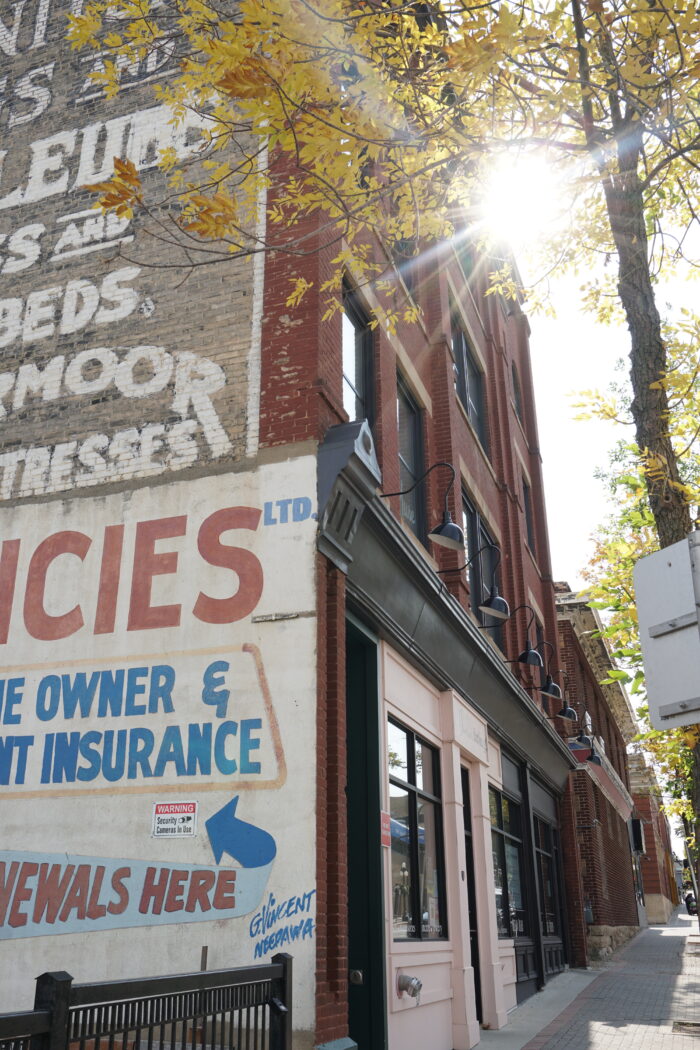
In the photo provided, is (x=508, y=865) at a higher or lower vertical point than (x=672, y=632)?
lower

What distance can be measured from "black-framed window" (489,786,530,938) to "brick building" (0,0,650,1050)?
1896 mm

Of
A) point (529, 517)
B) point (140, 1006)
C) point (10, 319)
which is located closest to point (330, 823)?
point (140, 1006)

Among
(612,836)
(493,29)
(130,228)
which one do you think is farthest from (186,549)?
(612,836)

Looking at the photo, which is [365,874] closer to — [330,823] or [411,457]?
[330,823]

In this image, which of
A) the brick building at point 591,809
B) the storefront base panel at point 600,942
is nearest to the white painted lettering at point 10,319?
the brick building at point 591,809

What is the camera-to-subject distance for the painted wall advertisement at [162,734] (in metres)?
8.14

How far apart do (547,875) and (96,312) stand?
17.4 metres

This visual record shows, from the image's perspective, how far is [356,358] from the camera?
12.0m

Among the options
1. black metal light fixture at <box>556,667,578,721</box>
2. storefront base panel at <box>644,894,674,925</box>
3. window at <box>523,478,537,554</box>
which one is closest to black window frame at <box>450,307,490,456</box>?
window at <box>523,478,537,554</box>

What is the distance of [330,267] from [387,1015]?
26.3 feet

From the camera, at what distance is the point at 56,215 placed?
12.2m

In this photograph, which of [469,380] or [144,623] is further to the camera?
[469,380]

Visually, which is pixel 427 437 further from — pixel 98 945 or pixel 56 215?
pixel 98 945

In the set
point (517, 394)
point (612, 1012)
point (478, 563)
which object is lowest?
point (612, 1012)
